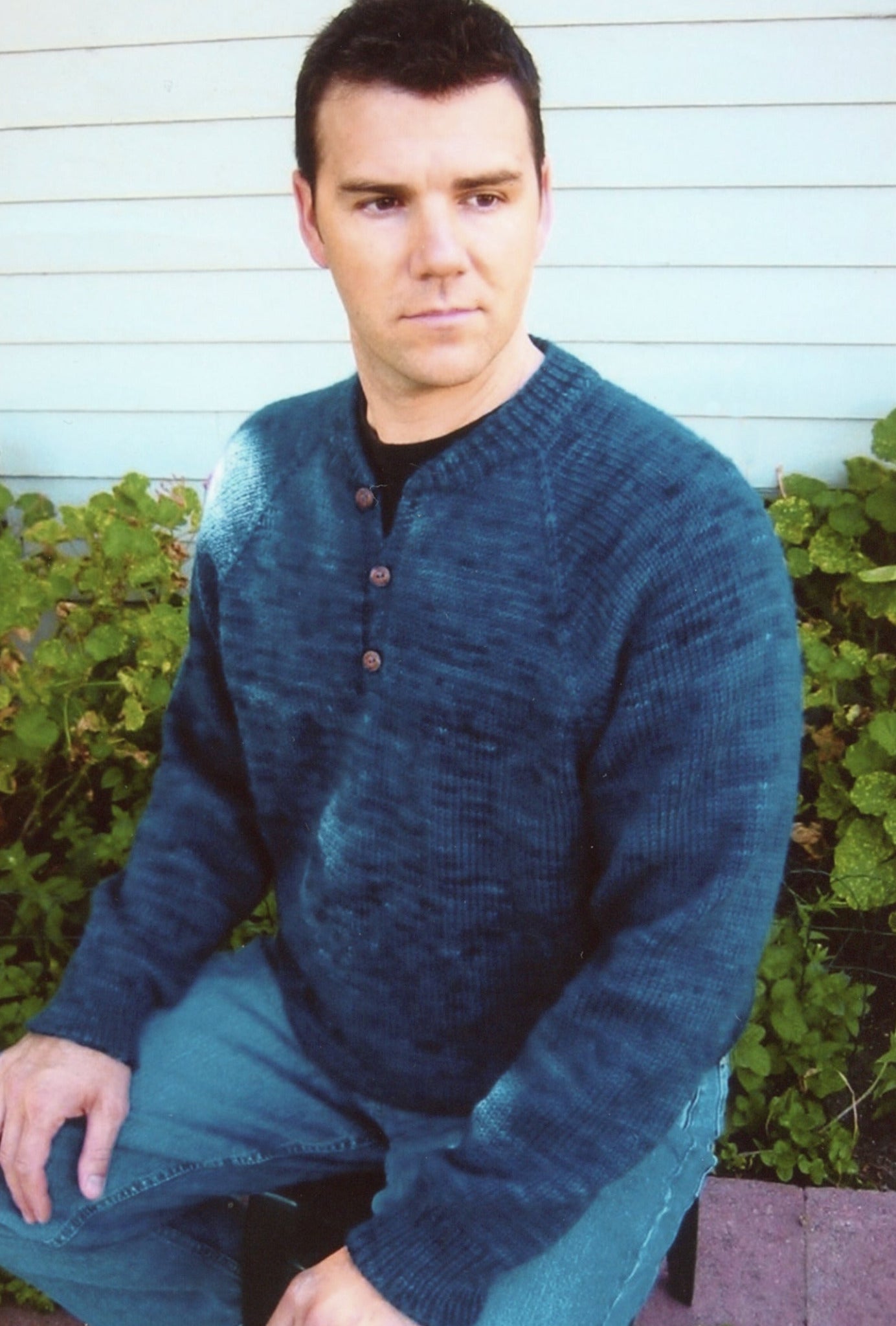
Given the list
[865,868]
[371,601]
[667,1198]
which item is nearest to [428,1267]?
[667,1198]

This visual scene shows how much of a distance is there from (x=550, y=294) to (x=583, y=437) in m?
1.71

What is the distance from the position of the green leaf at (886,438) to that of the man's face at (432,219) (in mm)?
1569

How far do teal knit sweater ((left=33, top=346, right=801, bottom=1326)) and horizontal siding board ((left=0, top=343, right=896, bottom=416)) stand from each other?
1.43 metres

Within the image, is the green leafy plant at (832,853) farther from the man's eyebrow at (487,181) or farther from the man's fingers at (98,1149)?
the man's eyebrow at (487,181)

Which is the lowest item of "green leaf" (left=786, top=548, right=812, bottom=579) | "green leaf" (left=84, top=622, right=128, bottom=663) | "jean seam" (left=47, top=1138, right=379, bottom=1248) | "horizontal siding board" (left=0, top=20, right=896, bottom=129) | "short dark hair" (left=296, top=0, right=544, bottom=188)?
"jean seam" (left=47, top=1138, right=379, bottom=1248)

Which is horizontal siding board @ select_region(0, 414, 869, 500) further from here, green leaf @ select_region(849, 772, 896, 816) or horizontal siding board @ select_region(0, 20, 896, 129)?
green leaf @ select_region(849, 772, 896, 816)

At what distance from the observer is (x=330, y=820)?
168 centimetres

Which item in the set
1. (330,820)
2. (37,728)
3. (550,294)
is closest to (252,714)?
(330,820)

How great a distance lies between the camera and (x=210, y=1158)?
5.71 feet

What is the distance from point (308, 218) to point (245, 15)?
1.61 metres

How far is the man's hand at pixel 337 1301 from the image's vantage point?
1.33 metres

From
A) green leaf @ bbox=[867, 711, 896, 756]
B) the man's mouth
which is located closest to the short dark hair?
the man's mouth

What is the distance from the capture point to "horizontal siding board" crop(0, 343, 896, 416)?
10.1ft

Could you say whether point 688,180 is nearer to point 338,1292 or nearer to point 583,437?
point 583,437
